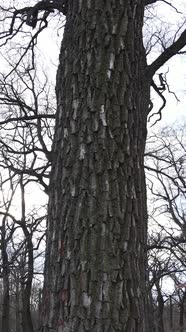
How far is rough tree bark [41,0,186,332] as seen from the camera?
2316 millimetres

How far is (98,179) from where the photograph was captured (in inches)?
97.9

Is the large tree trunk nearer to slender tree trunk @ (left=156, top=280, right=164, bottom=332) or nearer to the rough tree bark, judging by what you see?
the rough tree bark

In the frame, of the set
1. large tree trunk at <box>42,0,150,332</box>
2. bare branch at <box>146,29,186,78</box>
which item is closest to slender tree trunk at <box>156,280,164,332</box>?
bare branch at <box>146,29,186,78</box>

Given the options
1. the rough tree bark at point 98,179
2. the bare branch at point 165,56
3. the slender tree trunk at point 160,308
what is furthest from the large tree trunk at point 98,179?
the slender tree trunk at point 160,308

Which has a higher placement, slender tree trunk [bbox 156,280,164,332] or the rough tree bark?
slender tree trunk [bbox 156,280,164,332]

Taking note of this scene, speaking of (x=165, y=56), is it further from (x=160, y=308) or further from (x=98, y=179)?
(x=160, y=308)

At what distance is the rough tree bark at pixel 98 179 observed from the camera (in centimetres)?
232

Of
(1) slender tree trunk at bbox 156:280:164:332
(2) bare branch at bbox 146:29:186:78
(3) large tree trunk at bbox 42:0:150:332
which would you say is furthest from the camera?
(1) slender tree trunk at bbox 156:280:164:332

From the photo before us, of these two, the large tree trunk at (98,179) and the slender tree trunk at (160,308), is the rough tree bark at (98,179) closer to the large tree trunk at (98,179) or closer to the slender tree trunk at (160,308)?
the large tree trunk at (98,179)

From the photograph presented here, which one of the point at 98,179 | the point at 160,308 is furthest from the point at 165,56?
the point at 160,308

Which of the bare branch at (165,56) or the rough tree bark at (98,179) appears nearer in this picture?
the rough tree bark at (98,179)

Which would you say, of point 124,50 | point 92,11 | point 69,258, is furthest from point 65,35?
point 69,258

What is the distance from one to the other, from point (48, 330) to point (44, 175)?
10.5 metres

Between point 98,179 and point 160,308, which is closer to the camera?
point 98,179
